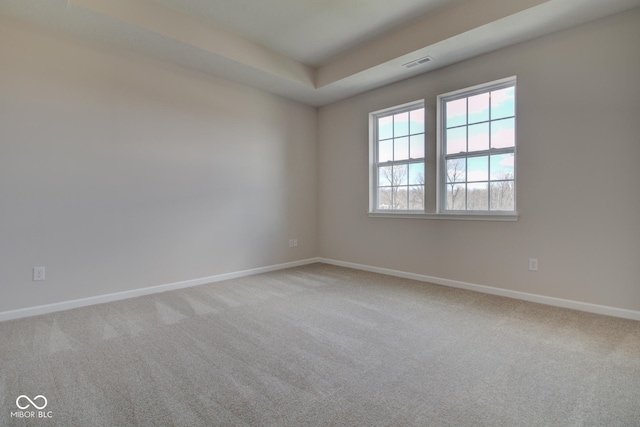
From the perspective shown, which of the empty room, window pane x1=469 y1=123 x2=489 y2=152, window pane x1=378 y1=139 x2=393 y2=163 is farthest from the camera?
window pane x1=378 y1=139 x2=393 y2=163

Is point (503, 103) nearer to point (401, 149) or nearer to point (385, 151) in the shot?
point (401, 149)

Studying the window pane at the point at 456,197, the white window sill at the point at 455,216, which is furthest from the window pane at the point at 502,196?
the window pane at the point at 456,197

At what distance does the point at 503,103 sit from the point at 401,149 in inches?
52.4

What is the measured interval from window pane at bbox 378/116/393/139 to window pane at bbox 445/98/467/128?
33.3 inches

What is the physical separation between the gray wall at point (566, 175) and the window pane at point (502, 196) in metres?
0.13

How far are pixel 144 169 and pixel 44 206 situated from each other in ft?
3.07

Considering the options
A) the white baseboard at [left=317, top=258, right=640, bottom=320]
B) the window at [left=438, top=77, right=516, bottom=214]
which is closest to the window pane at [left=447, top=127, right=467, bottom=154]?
the window at [left=438, top=77, right=516, bottom=214]

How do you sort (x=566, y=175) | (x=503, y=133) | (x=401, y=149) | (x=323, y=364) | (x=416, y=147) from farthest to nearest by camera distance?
(x=401, y=149) < (x=416, y=147) < (x=503, y=133) < (x=566, y=175) < (x=323, y=364)

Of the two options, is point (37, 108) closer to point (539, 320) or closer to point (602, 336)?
point (539, 320)

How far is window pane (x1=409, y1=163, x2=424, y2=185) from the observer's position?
4105 mm

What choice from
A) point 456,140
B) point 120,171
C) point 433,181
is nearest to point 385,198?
point 433,181

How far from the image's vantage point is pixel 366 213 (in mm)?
4672

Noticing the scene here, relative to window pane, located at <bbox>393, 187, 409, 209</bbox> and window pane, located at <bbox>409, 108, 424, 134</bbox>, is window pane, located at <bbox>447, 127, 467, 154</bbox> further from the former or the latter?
window pane, located at <bbox>393, 187, 409, 209</bbox>

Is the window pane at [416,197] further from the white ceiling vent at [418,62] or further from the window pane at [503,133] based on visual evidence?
the white ceiling vent at [418,62]
